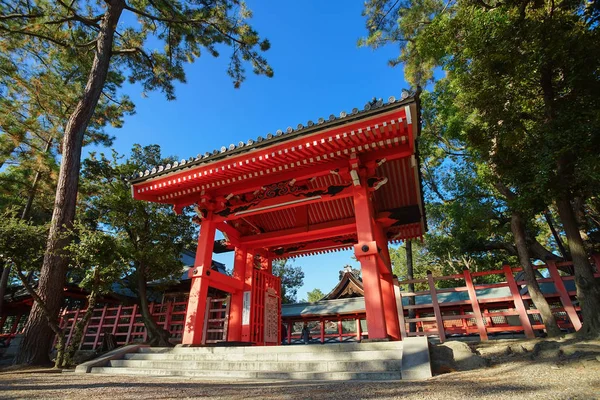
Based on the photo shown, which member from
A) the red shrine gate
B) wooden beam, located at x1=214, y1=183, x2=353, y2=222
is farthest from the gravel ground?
wooden beam, located at x1=214, y1=183, x2=353, y2=222

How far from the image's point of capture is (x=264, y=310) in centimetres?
855

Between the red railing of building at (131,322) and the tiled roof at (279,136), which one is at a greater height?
the tiled roof at (279,136)

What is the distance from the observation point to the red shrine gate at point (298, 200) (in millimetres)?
5537

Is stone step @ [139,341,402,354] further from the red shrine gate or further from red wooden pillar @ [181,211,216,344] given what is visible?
red wooden pillar @ [181,211,216,344]

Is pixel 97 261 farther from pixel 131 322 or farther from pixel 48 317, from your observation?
pixel 131 322

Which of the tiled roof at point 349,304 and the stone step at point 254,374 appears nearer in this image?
the stone step at point 254,374

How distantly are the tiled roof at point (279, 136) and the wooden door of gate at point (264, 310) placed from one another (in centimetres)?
357

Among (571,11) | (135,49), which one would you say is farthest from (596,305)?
(135,49)

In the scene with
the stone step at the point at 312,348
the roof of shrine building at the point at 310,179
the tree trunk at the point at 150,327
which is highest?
the roof of shrine building at the point at 310,179

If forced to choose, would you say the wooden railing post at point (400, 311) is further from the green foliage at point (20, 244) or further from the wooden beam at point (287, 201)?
the green foliage at point (20, 244)

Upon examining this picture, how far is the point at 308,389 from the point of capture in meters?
3.24

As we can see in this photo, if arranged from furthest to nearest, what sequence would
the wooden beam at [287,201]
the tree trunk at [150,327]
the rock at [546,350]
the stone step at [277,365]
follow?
the tree trunk at [150,327] < the wooden beam at [287,201] < the rock at [546,350] < the stone step at [277,365]

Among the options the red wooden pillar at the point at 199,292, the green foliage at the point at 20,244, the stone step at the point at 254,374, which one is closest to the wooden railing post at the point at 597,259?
the stone step at the point at 254,374

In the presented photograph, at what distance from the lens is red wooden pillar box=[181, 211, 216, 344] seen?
6293 mm
